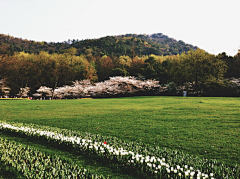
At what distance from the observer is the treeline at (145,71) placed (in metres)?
42.3

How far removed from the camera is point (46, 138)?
779 centimetres

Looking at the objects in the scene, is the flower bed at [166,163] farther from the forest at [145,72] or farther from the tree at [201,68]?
the tree at [201,68]

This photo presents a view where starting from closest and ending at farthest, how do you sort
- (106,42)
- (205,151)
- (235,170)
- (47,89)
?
(235,170), (205,151), (47,89), (106,42)

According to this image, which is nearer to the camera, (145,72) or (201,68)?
(201,68)

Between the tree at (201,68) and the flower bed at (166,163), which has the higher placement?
the tree at (201,68)

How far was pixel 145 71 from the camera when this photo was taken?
5422cm

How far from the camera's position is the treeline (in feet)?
139

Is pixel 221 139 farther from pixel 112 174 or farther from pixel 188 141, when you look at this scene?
pixel 112 174

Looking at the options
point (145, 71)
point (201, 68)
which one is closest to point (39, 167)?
point (201, 68)

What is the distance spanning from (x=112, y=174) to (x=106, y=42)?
10050cm

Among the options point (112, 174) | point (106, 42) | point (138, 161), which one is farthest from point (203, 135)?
point (106, 42)

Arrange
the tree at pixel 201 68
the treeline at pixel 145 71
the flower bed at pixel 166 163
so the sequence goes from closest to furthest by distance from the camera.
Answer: the flower bed at pixel 166 163 < the tree at pixel 201 68 < the treeline at pixel 145 71

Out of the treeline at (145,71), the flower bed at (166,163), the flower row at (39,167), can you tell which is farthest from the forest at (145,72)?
the flower row at (39,167)

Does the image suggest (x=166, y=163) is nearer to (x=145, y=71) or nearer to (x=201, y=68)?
(x=201, y=68)
